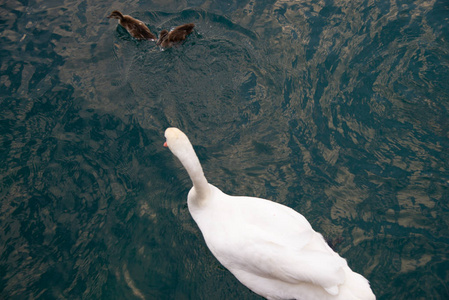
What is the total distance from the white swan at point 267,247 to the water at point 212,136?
1.83ft

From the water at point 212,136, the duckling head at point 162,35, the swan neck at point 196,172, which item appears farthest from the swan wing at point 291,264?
the duckling head at point 162,35

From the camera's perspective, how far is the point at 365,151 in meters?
5.96

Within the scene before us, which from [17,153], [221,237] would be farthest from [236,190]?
[17,153]

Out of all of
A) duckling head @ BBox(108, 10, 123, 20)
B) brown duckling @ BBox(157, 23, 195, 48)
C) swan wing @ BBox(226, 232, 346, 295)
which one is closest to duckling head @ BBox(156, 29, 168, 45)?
brown duckling @ BBox(157, 23, 195, 48)

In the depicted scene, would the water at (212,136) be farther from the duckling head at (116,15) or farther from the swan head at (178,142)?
the swan head at (178,142)

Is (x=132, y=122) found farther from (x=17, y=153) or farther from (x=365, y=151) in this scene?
(x=365, y=151)

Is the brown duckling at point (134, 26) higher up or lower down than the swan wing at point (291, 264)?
lower down

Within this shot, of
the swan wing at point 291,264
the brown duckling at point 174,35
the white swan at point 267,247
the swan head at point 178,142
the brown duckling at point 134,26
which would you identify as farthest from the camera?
the brown duckling at point 134,26

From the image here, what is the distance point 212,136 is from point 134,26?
289cm

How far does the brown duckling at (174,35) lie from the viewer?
23.1 ft

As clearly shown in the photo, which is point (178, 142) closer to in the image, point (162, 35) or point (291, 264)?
point (291, 264)

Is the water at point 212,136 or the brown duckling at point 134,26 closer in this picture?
the water at point 212,136

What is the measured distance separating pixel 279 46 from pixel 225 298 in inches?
193

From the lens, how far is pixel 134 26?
7.29 m
